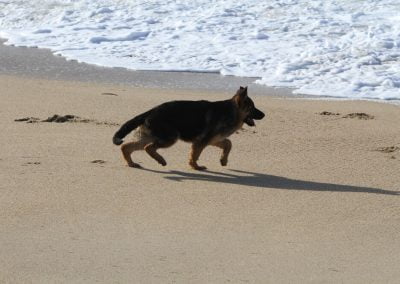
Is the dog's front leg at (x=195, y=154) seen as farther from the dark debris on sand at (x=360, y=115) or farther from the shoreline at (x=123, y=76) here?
the shoreline at (x=123, y=76)

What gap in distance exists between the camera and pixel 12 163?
23.5 ft

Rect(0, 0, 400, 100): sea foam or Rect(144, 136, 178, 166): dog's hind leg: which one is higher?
Rect(144, 136, 178, 166): dog's hind leg

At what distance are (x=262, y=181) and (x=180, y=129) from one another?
82 cm

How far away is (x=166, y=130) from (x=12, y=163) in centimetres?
127

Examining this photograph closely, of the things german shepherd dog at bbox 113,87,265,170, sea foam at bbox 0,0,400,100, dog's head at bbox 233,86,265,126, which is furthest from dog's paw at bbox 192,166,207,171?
sea foam at bbox 0,0,400,100

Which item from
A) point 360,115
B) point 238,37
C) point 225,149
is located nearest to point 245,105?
point 225,149

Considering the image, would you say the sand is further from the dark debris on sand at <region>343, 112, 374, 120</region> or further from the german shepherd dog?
the german shepherd dog

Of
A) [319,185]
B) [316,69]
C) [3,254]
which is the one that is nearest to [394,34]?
[316,69]

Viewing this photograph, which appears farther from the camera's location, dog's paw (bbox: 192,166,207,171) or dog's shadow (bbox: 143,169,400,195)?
dog's paw (bbox: 192,166,207,171)

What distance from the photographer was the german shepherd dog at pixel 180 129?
23.9ft

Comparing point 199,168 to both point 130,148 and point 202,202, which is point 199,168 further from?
point 202,202

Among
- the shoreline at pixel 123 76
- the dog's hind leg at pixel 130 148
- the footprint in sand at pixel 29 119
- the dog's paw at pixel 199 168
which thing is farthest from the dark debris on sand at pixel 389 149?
the footprint in sand at pixel 29 119

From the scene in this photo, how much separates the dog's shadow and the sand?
16 mm

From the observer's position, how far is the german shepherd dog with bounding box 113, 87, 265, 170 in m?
7.28
